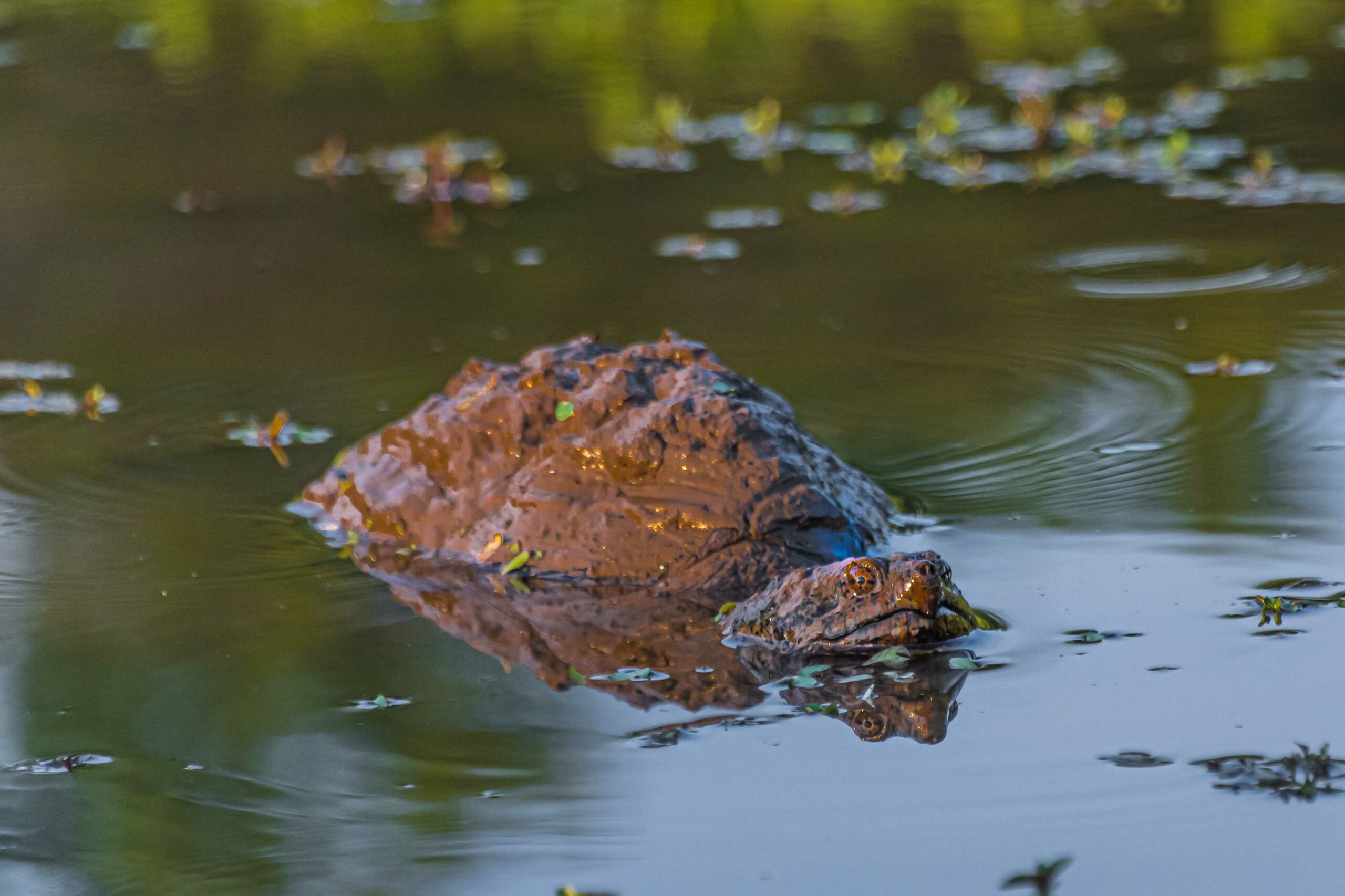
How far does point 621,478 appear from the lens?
500 centimetres

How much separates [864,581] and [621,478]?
984mm

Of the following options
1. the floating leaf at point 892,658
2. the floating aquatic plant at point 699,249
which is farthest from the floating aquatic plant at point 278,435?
the floating leaf at point 892,658

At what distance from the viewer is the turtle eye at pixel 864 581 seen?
428 centimetres

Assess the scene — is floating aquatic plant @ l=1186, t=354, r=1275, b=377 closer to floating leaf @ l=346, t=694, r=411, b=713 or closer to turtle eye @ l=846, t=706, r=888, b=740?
turtle eye @ l=846, t=706, r=888, b=740

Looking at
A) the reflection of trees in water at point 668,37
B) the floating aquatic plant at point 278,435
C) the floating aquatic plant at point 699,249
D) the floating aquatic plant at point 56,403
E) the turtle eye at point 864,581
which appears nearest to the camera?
the turtle eye at point 864,581

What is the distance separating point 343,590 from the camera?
16.5 feet

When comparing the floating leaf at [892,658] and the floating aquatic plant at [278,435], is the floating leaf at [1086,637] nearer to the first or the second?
the floating leaf at [892,658]

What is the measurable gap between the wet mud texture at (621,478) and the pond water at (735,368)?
304 mm

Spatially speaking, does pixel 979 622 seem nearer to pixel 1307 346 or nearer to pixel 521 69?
pixel 1307 346

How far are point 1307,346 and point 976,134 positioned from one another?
3.93m

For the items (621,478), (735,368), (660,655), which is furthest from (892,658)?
(735,368)

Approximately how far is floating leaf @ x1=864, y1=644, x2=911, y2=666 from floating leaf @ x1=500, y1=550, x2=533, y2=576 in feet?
3.89

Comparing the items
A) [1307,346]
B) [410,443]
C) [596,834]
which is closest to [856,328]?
[1307,346]

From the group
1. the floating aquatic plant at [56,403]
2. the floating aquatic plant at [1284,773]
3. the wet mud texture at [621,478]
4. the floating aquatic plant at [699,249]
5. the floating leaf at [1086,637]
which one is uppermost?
the floating aquatic plant at [699,249]
